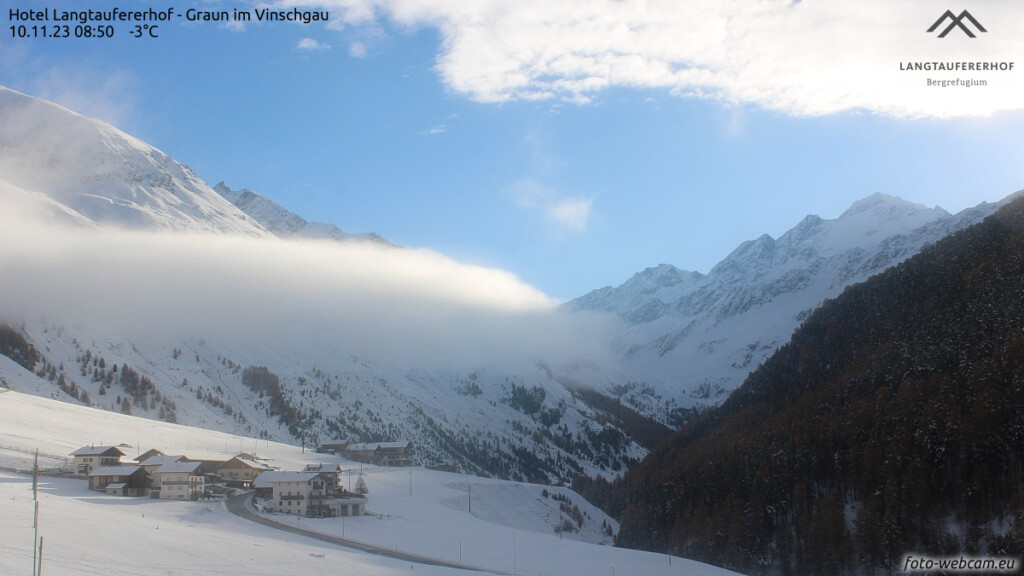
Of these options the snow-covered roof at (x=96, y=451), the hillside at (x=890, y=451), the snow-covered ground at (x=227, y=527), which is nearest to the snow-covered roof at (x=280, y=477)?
the snow-covered ground at (x=227, y=527)

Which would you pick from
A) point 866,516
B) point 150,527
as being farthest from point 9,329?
point 866,516

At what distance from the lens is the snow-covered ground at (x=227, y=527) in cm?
4500

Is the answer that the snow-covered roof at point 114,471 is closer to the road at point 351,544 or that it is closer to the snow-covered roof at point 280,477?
the road at point 351,544

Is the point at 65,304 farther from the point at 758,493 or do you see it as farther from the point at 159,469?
the point at 758,493

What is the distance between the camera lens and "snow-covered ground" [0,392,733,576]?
148ft

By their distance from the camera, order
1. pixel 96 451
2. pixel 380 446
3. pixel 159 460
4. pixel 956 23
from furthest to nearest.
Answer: pixel 380 446, pixel 159 460, pixel 96 451, pixel 956 23

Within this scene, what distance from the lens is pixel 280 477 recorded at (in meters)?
79.1

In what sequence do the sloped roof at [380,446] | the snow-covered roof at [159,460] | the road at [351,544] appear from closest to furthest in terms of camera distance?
the road at [351,544] < the snow-covered roof at [159,460] < the sloped roof at [380,446]

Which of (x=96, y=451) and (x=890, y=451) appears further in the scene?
(x=96, y=451)

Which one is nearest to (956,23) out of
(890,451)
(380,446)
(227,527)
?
(890,451)

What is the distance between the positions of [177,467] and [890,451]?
7013cm

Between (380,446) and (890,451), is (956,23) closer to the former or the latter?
(890,451)

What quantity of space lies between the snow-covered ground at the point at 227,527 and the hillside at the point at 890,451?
16.7 meters

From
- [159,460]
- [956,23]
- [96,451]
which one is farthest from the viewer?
[159,460]
